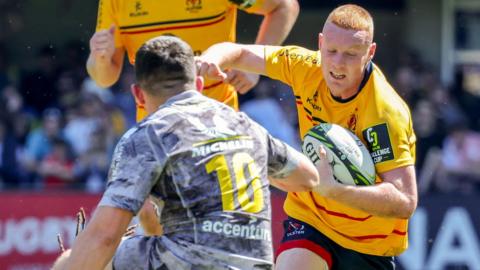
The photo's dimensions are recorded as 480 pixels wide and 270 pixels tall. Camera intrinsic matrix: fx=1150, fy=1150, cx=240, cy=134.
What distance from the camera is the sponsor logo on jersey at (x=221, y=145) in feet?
15.6

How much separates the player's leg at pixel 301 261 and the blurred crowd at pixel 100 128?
6161 millimetres

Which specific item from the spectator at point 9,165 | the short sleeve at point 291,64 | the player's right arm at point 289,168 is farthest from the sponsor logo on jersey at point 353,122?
the spectator at point 9,165

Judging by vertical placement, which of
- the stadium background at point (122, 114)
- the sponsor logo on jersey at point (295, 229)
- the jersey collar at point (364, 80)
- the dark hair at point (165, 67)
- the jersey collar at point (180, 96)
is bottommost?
the stadium background at point (122, 114)

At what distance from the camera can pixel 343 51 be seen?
234 inches

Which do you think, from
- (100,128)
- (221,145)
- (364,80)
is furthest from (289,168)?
(100,128)

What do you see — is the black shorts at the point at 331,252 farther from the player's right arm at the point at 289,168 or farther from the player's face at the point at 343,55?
the player's right arm at the point at 289,168

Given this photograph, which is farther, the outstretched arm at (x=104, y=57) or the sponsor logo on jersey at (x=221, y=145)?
the outstretched arm at (x=104, y=57)

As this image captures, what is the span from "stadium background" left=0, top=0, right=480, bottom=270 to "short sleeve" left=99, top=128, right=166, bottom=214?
21.7 ft

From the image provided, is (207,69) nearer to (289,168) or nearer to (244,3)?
(289,168)

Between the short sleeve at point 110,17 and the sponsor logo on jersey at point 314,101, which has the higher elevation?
the short sleeve at point 110,17

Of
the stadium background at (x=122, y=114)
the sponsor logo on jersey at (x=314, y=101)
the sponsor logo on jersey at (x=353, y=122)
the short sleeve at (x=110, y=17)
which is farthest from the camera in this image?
the stadium background at (x=122, y=114)

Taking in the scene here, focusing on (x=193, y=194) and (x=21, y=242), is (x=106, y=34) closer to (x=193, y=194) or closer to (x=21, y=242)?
(x=193, y=194)

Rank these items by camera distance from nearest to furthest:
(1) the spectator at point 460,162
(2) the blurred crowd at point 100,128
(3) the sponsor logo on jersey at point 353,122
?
1. (3) the sponsor logo on jersey at point 353,122
2. (2) the blurred crowd at point 100,128
3. (1) the spectator at point 460,162

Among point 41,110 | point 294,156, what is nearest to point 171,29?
point 294,156
